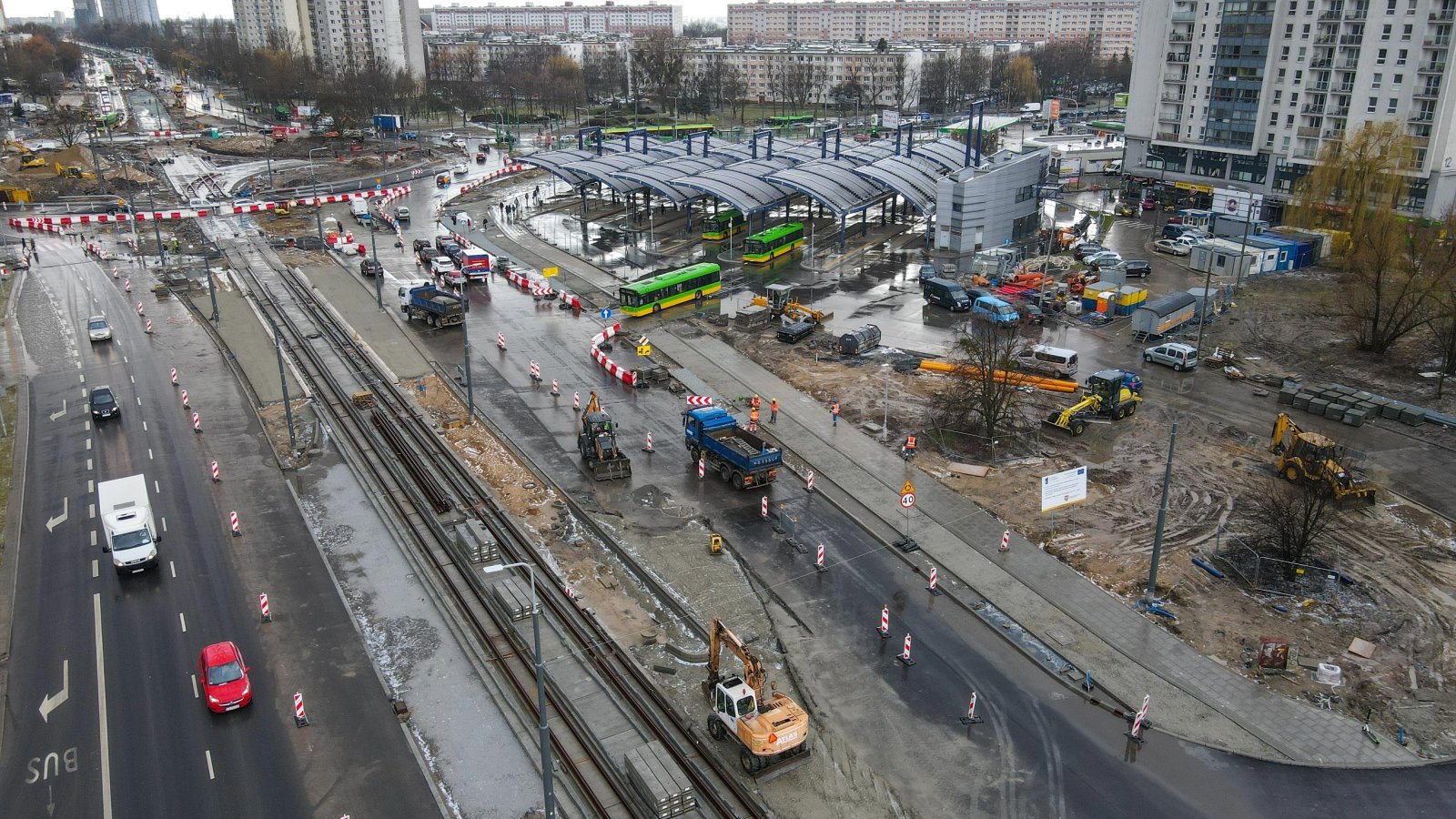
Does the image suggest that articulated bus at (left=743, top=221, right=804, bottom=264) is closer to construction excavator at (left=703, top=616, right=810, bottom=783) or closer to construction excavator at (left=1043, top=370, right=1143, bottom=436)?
construction excavator at (left=1043, top=370, right=1143, bottom=436)

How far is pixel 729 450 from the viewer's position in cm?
3538

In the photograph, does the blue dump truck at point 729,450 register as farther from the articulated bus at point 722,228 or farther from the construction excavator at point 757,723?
the articulated bus at point 722,228

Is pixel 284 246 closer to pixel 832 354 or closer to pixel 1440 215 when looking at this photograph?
pixel 832 354

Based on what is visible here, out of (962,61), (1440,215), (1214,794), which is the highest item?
(962,61)

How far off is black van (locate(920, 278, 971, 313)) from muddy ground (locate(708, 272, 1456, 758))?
919 centimetres

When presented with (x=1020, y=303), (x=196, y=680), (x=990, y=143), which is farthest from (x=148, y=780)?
(x=990, y=143)

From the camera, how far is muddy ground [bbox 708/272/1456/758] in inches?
1007

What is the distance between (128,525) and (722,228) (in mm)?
52889

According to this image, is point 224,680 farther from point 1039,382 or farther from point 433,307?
point 1039,382

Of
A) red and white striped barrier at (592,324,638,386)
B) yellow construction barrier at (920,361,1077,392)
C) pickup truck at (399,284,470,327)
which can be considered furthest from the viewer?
pickup truck at (399,284,470,327)

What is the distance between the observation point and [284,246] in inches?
2928

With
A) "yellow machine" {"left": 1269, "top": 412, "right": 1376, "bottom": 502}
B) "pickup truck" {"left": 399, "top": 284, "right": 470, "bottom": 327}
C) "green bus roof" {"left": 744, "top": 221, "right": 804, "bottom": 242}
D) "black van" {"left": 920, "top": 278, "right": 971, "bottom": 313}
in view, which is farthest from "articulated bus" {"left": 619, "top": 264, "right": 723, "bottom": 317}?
"yellow machine" {"left": 1269, "top": 412, "right": 1376, "bottom": 502}

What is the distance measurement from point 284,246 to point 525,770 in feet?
209

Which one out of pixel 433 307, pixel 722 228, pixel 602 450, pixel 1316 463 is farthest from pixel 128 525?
pixel 722 228
